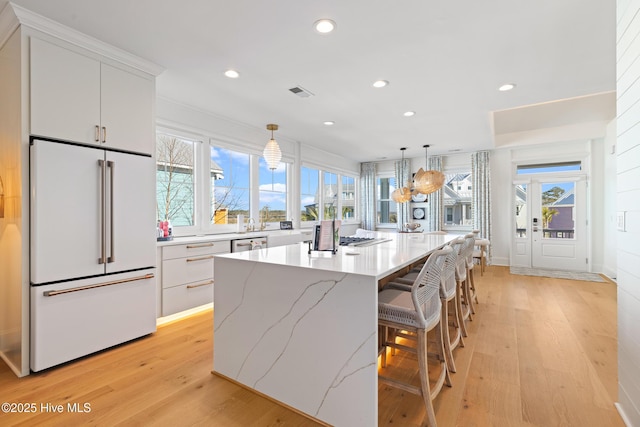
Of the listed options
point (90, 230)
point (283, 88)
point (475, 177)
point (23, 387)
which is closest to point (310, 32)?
point (283, 88)

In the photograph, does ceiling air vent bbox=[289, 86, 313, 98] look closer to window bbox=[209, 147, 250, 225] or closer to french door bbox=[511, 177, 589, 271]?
window bbox=[209, 147, 250, 225]

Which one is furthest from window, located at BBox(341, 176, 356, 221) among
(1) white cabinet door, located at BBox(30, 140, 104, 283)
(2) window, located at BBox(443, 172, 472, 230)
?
(1) white cabinet door, located at BBox(30, 140, 104, 283)

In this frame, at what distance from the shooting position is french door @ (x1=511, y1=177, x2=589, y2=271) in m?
5.93

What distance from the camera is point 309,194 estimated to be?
20.8 feet

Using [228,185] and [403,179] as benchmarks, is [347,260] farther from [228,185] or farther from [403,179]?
[403,179]

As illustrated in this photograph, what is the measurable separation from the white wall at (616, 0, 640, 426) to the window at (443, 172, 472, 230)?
553cm

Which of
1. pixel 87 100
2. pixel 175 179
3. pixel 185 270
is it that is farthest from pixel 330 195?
pixel 87 100

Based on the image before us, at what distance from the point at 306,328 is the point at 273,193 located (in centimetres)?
380

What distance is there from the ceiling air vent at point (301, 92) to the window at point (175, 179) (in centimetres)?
162

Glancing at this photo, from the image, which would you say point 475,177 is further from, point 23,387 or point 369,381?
point 23,387

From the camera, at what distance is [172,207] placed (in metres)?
3.86

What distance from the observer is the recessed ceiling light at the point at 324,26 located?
216 centimetres

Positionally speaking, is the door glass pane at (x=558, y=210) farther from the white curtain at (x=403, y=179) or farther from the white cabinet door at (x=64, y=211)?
the white cabinet door at (x=64, y=211)

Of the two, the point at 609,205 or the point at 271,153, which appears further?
the point at 609,205
